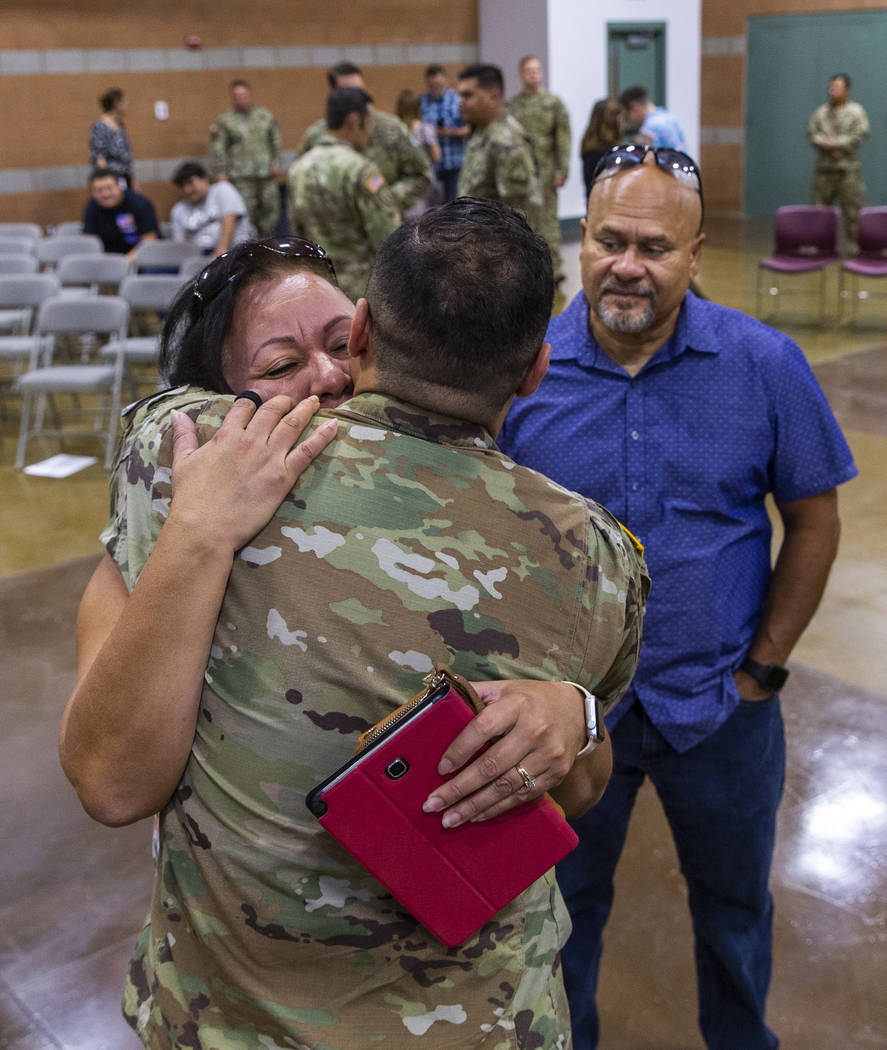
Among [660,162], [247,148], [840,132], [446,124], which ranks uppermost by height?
[446,124]

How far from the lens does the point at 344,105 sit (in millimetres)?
6180

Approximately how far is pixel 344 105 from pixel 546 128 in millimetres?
5595

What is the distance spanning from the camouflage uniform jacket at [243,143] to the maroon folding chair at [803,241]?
5.45 meters

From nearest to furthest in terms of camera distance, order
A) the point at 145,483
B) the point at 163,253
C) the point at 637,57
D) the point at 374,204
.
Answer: the point at 145,483 → the point at 374,204 → the point at 163,253 → the point at 637,57

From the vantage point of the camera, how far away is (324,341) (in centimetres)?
141

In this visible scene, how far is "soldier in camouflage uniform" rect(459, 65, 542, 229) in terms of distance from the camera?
8.34 meters

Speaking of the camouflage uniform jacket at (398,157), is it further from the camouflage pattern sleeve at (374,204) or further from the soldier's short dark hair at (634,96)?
the soldier's short dark hair at (634,96)

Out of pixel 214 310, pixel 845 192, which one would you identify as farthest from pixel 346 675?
pixel 845 192

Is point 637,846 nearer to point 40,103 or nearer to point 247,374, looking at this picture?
point 247,374

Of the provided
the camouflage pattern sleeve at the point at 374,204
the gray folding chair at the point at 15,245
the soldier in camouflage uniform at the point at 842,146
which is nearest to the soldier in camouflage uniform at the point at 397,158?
the camouflage pattern sleeve at the point at 374,204

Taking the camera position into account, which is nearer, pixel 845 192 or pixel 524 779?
pixel 524 779

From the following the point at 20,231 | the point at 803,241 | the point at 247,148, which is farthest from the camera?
the point at 247,148

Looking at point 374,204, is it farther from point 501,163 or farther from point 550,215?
point 550,215

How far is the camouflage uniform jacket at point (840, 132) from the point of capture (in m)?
12.0
